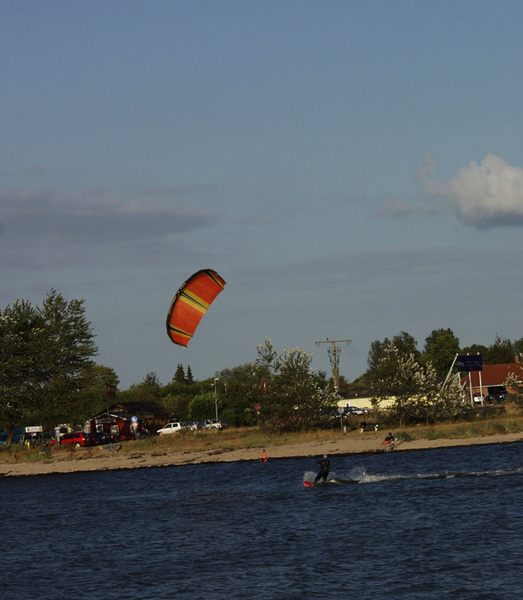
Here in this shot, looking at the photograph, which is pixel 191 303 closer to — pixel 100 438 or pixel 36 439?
pixel 100 438

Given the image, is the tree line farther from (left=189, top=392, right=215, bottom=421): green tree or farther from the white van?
(left=189, top=392, right=215, bottom=421): green tree

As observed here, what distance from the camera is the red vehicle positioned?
320 ft

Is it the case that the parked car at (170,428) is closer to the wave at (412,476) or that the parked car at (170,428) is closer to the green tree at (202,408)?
the green tree at (202,408)

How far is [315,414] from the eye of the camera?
93750 millimetres

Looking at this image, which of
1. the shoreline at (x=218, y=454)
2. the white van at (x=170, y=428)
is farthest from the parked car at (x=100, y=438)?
the white van at (x=170, y=428)

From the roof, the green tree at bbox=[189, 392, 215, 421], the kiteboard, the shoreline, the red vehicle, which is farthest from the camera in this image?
the roof

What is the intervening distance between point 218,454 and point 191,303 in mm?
26187

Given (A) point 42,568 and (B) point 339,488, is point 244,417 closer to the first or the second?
(B) point 339,488

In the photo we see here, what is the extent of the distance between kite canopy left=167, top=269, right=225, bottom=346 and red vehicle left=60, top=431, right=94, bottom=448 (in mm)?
40301

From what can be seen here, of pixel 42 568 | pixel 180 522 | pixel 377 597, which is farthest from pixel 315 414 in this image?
pixel 377 597

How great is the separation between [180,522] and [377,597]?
68.5ft

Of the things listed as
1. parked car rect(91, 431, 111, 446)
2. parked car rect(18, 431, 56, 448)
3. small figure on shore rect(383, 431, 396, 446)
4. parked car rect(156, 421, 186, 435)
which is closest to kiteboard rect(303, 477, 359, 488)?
small figure on shore rect(383, 431, 396, 446)

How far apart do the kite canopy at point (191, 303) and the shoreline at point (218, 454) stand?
70.8ft

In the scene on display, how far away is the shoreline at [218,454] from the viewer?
263 ft
